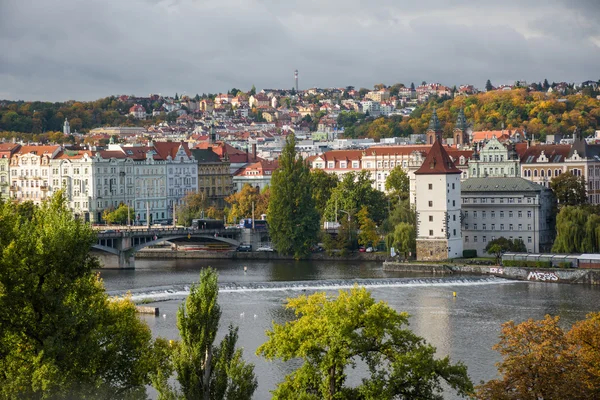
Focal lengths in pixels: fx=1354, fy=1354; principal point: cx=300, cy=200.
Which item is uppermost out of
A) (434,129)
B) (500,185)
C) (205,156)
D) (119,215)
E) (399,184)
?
(434,129)

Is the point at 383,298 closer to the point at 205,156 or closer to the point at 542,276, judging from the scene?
the point at 542,276

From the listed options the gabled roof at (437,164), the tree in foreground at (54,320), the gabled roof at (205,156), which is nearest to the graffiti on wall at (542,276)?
the gabled roof at (437,164)

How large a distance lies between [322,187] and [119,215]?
1127 cm

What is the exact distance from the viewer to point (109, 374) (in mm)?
23594

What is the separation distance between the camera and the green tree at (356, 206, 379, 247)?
199 feet

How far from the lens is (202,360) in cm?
2281

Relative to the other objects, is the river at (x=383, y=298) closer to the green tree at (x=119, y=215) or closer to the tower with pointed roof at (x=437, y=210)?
the tower with pointed roof at (x=437, y=210)

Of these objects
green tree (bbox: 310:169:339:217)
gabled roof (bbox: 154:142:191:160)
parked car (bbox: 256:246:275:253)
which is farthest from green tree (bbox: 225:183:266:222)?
parked car (bbox: 256:246:275:253)

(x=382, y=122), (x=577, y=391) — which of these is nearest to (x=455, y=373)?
(x=577, y=391)

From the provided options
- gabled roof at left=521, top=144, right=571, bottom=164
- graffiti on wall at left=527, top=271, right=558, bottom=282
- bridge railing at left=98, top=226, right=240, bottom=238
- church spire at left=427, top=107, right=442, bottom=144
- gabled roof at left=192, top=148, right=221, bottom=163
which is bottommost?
graffiti on wall at left=527, top=271, right=558, bottom=282

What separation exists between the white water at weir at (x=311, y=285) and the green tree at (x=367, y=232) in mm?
10658

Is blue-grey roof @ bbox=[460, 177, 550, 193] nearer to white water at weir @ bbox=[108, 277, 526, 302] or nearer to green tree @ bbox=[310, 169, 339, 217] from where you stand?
white water at weir @ bbox=[108, 277, 526, 302]

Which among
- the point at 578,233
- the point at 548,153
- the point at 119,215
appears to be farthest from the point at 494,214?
the point at 119,215

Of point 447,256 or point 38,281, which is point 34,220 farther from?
point 447,256
